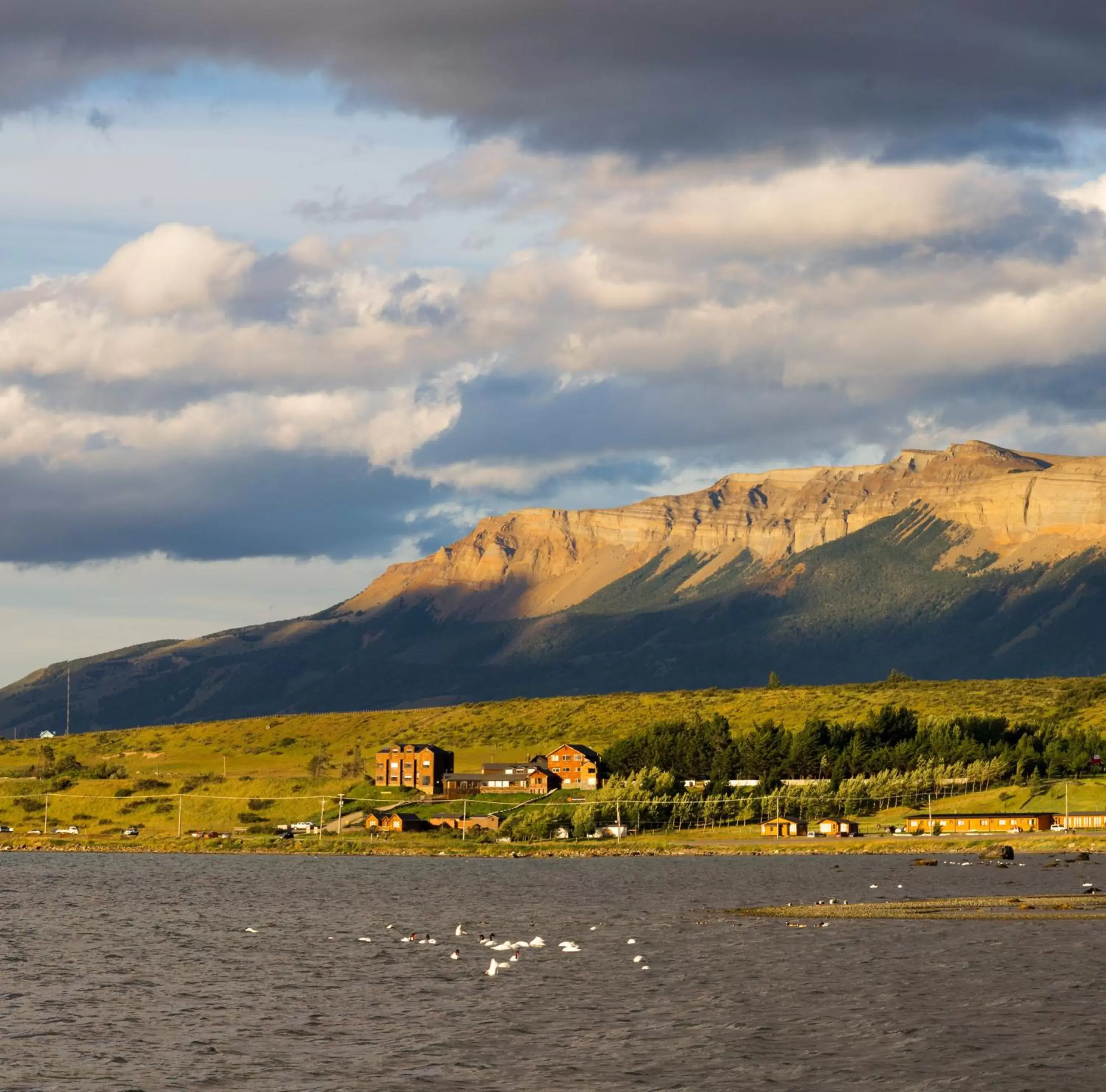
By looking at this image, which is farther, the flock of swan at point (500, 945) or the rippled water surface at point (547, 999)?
the flock of swan at point (500, 945)

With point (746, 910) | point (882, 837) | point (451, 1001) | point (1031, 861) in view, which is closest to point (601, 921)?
point (746, 910)

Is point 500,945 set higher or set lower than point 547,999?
lower

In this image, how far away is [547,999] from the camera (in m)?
71.7

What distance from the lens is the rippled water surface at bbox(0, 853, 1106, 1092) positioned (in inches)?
2179

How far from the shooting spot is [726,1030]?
62.8 meters

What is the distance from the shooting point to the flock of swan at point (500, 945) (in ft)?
271

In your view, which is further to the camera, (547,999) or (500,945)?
(500,945)

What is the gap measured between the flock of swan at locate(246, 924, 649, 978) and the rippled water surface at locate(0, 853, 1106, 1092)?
647 mm

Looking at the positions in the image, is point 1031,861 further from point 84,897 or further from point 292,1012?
point 292,1012

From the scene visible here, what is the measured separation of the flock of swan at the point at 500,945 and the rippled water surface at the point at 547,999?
65 cm

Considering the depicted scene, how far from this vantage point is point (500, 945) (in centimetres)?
9262

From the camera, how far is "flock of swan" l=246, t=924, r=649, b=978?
82.7 m

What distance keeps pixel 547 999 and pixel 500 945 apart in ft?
69.8

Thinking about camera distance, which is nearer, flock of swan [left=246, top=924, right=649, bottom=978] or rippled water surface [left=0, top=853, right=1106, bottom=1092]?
rippled water surface [left=0, top=853, right=1106, bottom=1092]
